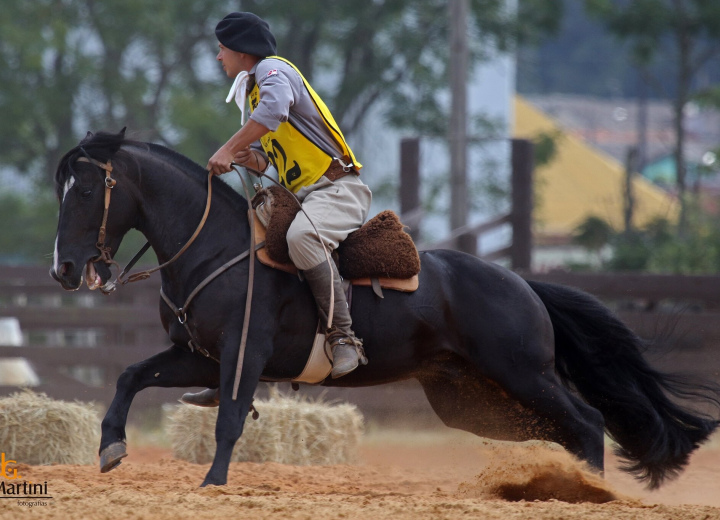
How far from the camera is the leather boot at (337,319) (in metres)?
5.03

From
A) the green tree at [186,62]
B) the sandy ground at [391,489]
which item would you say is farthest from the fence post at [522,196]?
the green tree at [186,62]

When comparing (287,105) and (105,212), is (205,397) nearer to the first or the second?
(105,212)

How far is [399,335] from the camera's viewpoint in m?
5.29

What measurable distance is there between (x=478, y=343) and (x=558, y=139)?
13.9m

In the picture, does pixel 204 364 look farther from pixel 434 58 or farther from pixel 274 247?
pixel 434 58

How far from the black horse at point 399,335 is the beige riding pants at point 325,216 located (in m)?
0.23

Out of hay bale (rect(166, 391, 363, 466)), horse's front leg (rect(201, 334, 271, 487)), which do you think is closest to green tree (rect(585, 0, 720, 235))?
hay bale (rect(166, 391, 363, 466))

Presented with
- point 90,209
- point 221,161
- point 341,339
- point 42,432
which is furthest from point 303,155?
point 42,432

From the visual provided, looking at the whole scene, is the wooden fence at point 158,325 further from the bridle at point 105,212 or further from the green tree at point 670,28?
the green tree at point 670,28

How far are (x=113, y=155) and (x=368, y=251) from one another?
1.43 m

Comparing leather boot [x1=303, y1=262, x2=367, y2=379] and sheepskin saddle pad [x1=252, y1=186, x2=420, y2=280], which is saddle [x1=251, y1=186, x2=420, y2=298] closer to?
sheepskin saddle pad [x1=252, y1=186, x2=420, y2=280]

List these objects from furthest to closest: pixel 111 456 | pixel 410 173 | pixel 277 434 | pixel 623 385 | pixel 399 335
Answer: pixel 410 173 < pixel 277 434 < pixel 623 385 < pixel 399 335 < pixel 111 456

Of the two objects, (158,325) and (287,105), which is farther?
(158,325)

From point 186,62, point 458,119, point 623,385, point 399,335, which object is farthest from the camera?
point 186,62
